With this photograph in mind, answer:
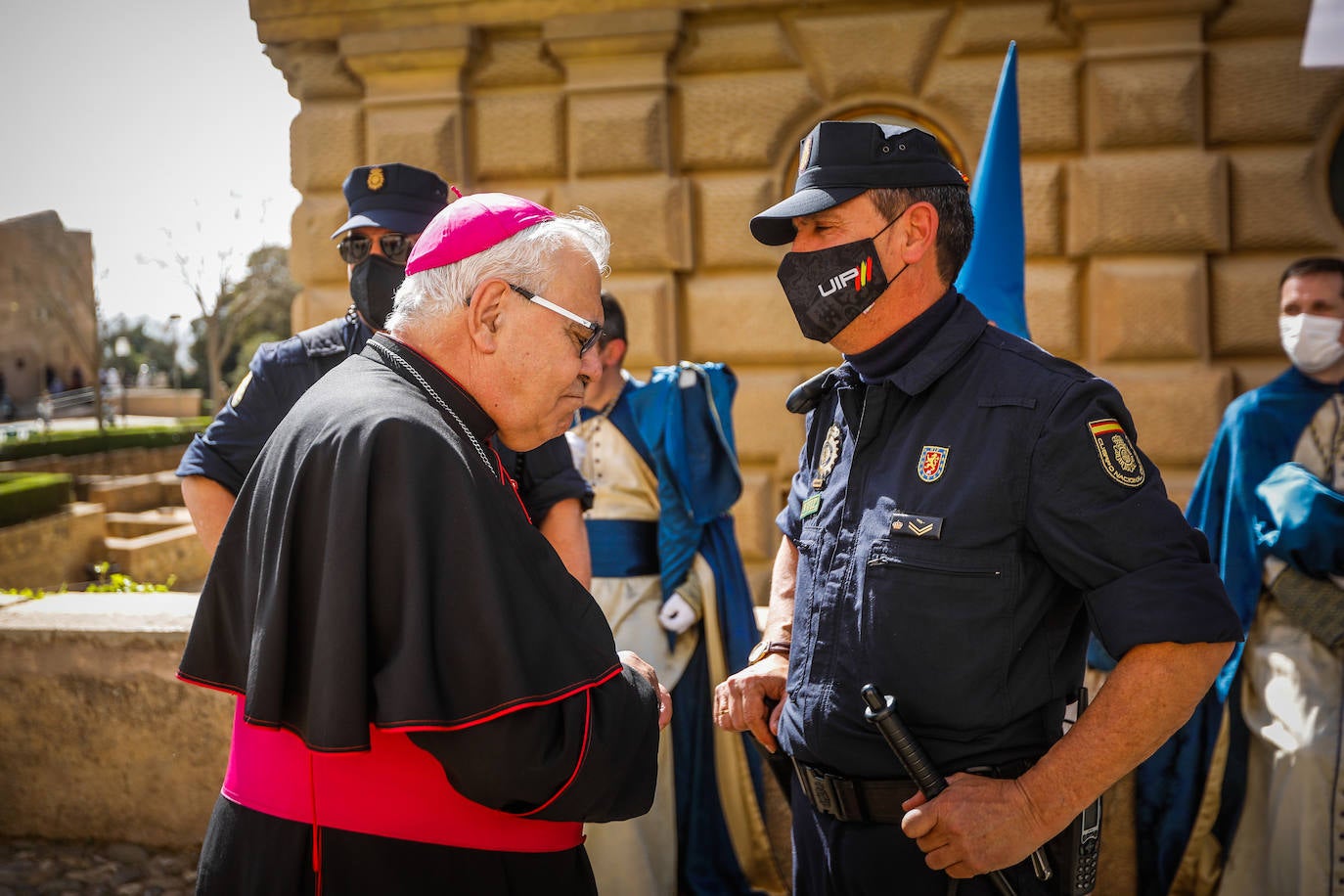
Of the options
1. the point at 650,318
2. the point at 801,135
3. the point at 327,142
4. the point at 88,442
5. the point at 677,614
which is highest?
the point at 327,142

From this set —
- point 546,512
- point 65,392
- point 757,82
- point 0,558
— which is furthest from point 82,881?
point 65,392

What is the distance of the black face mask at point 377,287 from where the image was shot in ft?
10.1

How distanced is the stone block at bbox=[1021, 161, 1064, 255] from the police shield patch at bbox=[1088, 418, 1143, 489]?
5018mm

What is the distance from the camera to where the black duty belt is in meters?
1.92

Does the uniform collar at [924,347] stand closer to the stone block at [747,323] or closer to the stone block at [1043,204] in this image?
the stone block at [747,323]

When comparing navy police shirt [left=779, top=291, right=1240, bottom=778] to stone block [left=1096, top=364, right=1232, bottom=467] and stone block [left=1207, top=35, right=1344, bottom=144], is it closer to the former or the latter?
stone block [left=1096, top=364, right=1232, bottom=467]

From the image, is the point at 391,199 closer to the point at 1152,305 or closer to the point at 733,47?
the point at 733,47

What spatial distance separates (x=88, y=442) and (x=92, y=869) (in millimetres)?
23010

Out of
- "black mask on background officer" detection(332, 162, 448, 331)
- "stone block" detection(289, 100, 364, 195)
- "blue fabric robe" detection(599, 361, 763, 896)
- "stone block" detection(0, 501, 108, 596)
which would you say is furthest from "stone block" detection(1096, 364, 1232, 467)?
"stone block" detection(0, 501, 108, 596)

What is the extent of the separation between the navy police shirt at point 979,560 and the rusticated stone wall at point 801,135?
184 inches

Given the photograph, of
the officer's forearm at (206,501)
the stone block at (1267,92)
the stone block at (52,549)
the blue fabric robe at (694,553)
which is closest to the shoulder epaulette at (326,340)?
the officer's forearm at (206,501)

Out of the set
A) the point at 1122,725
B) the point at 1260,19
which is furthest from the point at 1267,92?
the point at 1122,725

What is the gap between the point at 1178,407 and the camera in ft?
20.9

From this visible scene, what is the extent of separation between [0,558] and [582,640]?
45.8 feet
